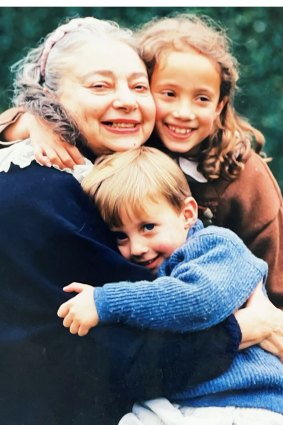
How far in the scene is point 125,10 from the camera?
261cm

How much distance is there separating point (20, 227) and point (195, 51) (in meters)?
0.76

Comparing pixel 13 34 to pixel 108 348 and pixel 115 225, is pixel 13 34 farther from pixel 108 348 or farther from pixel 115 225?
pixel 108 348

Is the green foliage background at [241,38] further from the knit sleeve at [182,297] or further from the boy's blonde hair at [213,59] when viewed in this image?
the knit sleeve at [182,297]

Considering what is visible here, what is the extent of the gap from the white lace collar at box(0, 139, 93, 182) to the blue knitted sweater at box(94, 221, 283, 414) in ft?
1.06

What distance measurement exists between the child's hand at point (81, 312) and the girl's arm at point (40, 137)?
348 mm

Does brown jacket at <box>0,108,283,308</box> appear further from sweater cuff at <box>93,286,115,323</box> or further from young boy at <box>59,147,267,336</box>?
sweater cuff at <box>93,286,115,323</box>

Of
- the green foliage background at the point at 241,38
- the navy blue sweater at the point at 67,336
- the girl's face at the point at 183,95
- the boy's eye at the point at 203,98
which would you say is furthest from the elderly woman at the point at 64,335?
the green foliage background at the point at 241,38

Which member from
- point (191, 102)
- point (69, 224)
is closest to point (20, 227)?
point (69, 224)

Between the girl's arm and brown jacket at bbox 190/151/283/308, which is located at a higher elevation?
the girl's arm

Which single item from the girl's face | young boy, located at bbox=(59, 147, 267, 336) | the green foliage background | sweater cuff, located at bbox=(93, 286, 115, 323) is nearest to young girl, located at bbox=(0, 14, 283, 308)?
the girl's face

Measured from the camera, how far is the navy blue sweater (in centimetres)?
189

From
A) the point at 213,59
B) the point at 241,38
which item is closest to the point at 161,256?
the point at 213,59

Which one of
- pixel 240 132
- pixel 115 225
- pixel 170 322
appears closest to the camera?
pixel 170 322

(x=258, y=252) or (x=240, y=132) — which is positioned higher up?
(x=240, y=132)
